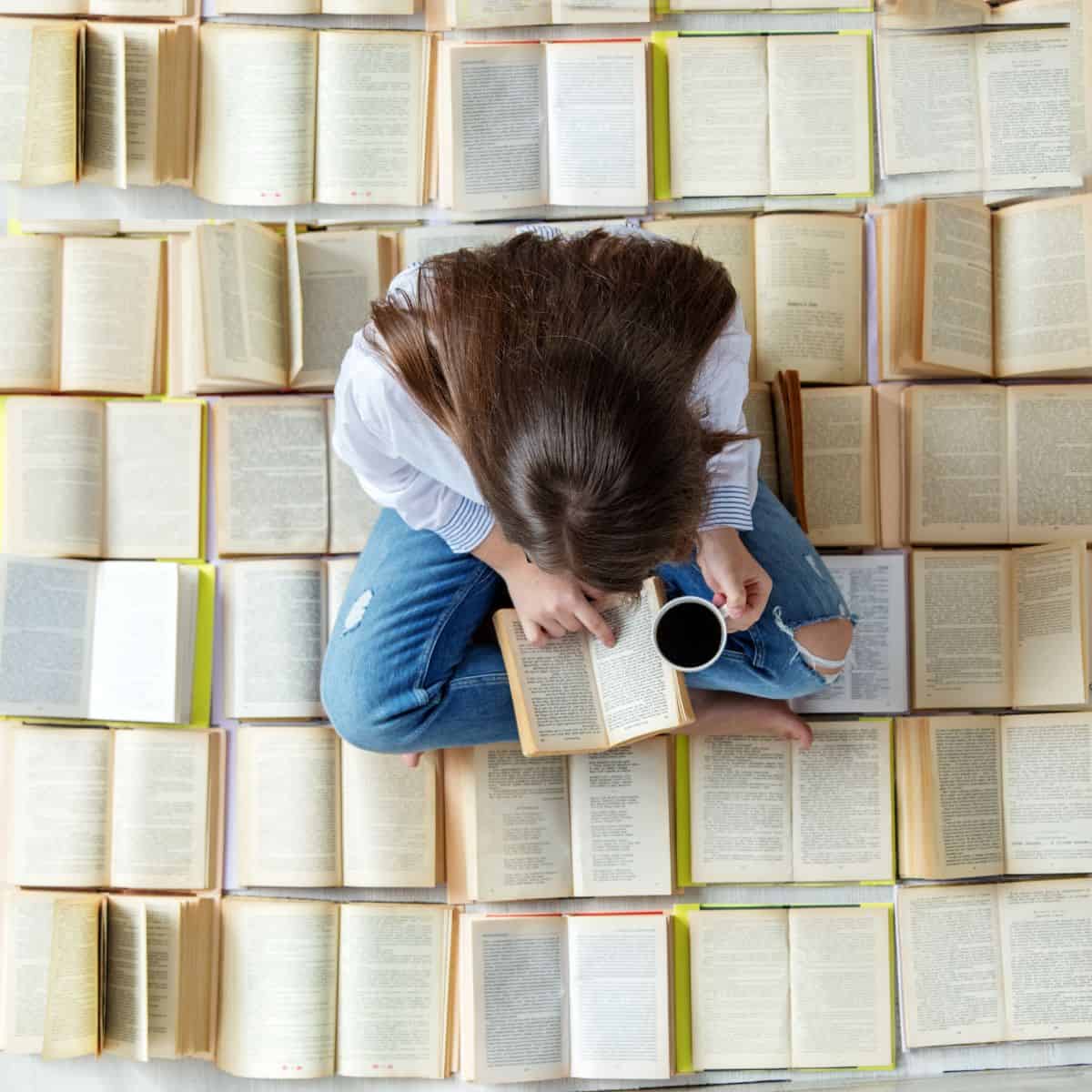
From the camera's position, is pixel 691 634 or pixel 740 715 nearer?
pixel 691 634

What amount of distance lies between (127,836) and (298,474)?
0.47 metres

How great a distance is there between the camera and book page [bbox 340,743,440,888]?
124cm

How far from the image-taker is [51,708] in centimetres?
124

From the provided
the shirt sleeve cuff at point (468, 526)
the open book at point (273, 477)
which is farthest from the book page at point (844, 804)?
the open book at point (273, 477)

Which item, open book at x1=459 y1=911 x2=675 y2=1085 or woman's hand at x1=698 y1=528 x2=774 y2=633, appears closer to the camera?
woman's hand at x1=698 y1=528 x2=774 y2=633

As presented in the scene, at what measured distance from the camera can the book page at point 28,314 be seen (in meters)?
1.26

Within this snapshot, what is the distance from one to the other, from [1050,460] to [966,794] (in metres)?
0.41

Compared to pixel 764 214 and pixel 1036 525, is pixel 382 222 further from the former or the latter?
pixel 1036 525

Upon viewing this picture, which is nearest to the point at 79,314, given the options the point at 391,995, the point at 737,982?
the point at 391,995

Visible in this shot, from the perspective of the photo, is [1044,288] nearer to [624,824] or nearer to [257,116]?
[624,824]

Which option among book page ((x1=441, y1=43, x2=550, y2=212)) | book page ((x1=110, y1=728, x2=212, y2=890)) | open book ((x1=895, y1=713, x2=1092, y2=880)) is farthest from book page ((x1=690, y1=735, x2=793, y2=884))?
book page ((x1=441, y1=43, x2=550, y2=212))

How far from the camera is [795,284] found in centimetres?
126

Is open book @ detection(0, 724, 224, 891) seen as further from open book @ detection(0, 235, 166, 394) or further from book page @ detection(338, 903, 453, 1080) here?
open book @ detection(0, 235, 166, 394)

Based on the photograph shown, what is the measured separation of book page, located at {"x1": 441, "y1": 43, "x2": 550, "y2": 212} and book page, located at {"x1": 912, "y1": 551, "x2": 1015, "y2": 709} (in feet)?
2.16
